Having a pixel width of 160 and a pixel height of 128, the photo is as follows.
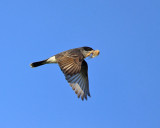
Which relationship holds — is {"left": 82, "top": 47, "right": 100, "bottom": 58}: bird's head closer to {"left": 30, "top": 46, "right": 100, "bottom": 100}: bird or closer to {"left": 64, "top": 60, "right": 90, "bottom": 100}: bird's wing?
{"left": 30, "top": 46, "right": 100, "bottom": 100}: bird

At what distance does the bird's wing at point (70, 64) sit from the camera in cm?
1323

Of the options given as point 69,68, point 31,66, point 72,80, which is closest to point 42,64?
point 31,66

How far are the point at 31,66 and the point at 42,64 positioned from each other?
0.44 metres

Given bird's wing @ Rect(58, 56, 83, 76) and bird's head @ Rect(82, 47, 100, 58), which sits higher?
bird's head @ Rect(82, 47, 100, 58)

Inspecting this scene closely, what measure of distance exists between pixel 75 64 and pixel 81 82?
3175 millimetres

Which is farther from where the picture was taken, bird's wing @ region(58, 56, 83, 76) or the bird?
the bird

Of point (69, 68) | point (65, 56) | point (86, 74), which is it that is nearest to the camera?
point (69, 68)

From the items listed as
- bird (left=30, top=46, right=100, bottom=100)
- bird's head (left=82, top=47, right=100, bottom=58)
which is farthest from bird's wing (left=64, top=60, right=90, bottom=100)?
bird's head (left=82, top=47, right=100, bottom=58)

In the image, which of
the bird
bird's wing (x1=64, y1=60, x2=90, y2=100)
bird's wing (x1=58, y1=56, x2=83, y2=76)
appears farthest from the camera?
bird's wing (x1=64, y1=60, x2=90, y2=100)

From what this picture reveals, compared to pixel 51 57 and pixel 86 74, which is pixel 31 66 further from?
pixel 86 74

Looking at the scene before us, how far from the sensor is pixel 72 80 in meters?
16.3

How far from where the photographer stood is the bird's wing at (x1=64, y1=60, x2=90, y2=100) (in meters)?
16.2

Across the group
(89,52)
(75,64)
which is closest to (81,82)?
(89,52)

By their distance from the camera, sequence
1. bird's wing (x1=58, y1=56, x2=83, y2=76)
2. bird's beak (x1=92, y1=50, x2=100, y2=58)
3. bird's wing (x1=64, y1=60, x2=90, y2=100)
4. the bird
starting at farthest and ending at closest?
bird's wing (x1=64, y1=60, x2=90, y2=100) → bird's beak (x1=92, y1=50, x2=100, y2=58) → the bird → bird's wing (x1=58, y1=56, x2=83, y2=76)
